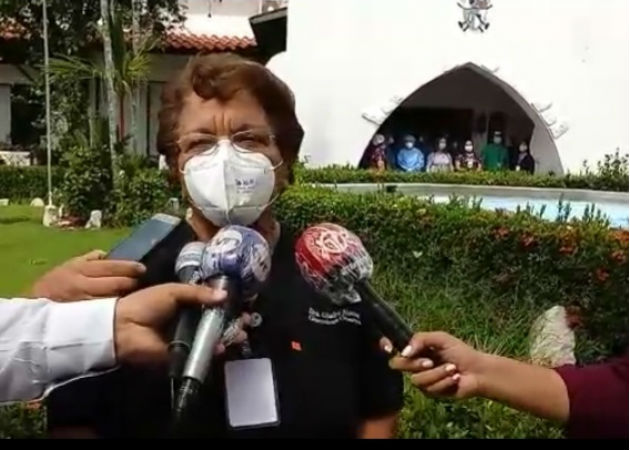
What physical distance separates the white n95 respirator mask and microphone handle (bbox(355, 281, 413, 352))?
0.21 metres

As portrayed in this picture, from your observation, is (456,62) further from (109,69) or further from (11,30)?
(109,69)

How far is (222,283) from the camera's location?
0.82m

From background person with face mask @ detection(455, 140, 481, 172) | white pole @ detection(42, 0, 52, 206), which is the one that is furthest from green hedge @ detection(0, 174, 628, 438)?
background person with face mask @ detection(455, 140, 481, 172)

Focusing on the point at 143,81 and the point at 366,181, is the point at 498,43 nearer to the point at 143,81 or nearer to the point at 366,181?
the point at 366,181

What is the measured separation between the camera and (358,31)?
8266 millimetres

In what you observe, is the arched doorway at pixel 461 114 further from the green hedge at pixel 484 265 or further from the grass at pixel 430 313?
the green hedge at pixel 484 265

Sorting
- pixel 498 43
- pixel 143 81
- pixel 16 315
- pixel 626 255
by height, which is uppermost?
pixel 498 43

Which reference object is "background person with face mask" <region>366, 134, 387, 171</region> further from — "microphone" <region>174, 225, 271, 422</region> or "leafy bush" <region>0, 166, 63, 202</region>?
"microphone" <region>174, 225, 271, 422</region>

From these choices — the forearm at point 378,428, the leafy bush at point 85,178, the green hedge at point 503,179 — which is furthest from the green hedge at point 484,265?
the green hedge at point 503,179

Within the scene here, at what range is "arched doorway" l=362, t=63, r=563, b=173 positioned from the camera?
31.7 feet

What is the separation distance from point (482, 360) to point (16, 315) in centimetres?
38

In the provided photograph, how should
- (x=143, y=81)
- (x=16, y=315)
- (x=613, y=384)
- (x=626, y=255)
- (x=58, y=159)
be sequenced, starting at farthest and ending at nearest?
(x=58, y=159)
(x=143, y=81)
(x=626, y=255)
(x=613, y=384)
(x=16, y=315)

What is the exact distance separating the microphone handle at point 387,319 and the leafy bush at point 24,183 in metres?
5.74

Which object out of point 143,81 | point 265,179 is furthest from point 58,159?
point 265,179
